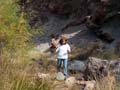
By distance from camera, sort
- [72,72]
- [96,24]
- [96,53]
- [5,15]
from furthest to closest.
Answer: [96,24] → [96,53] → [5,15] → [72,72]

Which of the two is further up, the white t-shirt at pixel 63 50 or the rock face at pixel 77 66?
the white t-shirt at pixel 63 50

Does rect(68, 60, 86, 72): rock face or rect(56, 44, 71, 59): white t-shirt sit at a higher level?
rect(56, 44, 71, 59): white t-shirt

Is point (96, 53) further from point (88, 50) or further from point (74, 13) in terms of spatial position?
point (74, 13)

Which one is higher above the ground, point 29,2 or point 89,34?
point 29,2

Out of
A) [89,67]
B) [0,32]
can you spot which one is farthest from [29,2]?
[89,67]

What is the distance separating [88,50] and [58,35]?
5901 millimetres

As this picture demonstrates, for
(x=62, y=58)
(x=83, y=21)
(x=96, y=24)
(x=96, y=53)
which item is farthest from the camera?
(x=83, y=21)

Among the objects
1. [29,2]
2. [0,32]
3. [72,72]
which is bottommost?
[72,72]

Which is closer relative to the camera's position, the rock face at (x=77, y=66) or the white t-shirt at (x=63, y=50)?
the white t-shirt at (x=63, y=50)

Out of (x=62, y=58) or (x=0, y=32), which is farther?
(x=0, y=32)

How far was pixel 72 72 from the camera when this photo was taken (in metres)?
17.8

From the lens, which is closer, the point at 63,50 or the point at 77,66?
the point at 63,50

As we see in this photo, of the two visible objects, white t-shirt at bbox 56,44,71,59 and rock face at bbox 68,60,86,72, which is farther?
rock face at bbox 68,60,86,72

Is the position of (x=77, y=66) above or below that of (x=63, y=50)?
below
